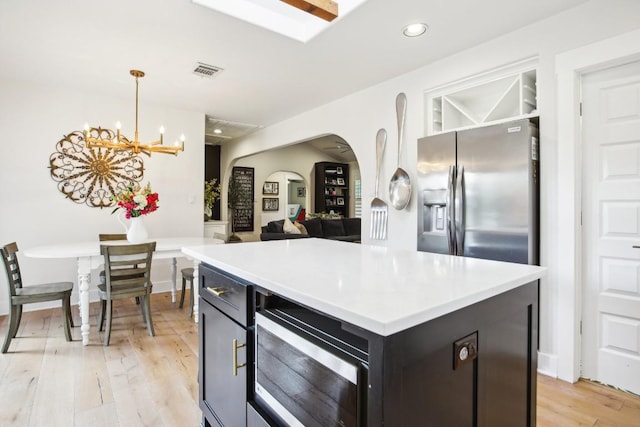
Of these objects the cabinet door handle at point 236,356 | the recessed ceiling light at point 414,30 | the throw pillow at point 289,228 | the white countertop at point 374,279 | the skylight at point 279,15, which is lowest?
the cabinet door handle at point 236,356

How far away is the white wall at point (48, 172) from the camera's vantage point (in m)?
3.72

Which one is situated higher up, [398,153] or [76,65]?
[76,65]

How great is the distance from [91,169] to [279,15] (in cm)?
305

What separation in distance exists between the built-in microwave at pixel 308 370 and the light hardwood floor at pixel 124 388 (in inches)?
38.1

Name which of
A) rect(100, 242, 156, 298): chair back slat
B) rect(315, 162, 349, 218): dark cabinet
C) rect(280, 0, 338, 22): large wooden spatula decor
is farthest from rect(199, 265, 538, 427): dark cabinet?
rect(315, 162, 349, 218): dark cabinet

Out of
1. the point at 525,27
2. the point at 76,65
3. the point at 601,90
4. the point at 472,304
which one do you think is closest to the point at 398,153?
the point at 525,27

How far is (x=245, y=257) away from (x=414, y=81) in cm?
255

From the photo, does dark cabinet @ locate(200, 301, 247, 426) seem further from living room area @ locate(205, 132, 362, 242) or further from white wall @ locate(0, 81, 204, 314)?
living room area @ locate(205, 132, 362, 242)

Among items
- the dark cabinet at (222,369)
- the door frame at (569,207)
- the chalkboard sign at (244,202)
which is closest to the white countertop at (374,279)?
the dark cabinet at (222,369)

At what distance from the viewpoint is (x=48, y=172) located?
3912 millimetres

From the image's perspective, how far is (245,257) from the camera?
61.6 inches

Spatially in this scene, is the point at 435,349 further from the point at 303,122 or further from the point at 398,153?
the point at 303,122

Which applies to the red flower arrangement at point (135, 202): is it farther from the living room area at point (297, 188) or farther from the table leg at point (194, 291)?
the living room area at point (297, 188)

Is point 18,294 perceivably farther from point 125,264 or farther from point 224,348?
point 224,348
